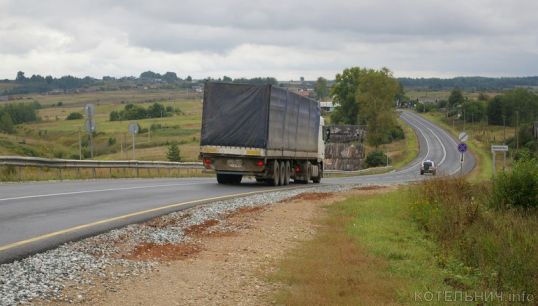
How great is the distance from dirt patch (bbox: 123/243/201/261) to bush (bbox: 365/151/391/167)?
3785 inches

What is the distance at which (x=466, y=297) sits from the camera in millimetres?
9297

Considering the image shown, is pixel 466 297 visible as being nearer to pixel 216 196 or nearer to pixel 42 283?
pixel 42 283

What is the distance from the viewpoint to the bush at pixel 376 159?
107 meters

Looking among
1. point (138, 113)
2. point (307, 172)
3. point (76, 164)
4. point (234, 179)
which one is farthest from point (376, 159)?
point (76, 164)

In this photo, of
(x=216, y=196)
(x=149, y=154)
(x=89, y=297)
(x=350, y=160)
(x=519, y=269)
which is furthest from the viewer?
(x=350, y=160)

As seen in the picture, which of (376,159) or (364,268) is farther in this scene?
(376,159)

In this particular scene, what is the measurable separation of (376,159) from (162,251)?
98.2m

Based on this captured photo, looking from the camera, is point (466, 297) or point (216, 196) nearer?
point (466, 297)

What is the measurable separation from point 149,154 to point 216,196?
228 ft

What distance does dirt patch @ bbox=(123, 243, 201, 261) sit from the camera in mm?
10503

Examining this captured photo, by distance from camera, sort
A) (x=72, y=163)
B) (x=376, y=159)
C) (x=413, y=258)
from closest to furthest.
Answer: (x=413, y=258), (x=72, y=163), (x=376, y=159)

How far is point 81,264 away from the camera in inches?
374

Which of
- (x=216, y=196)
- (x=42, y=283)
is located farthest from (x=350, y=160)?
(x=42, y=283)

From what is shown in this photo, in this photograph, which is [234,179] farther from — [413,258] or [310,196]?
[413,258]
